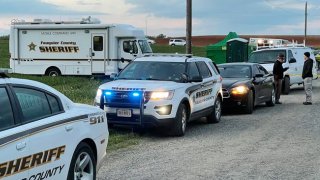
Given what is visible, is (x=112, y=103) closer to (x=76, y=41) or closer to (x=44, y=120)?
(x=44, y=120)

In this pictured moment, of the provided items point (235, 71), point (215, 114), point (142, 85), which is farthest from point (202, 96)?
point (235, 71)

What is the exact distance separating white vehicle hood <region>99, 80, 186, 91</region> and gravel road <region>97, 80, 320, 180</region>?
3.49 feet

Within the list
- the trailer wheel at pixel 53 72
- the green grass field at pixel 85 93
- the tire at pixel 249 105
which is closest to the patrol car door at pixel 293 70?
the tire at pixel 249 105

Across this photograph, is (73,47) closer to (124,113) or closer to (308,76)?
(308,76)

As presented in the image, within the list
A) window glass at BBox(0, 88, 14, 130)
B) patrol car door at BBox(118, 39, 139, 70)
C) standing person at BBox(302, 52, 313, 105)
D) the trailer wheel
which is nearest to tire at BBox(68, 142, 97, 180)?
window glass at BBox(0, 88, 14, 130)

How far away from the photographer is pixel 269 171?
7.82m

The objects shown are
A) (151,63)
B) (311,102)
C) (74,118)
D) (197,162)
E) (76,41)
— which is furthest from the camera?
(76,41)

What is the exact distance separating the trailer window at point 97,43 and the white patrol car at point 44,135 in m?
20.0

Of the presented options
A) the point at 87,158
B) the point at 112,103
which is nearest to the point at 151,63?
the point at 112,103

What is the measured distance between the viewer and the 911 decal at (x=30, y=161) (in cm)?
450

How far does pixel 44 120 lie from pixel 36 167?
0.55 meters

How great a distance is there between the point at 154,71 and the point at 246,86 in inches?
166

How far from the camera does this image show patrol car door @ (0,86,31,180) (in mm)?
4496

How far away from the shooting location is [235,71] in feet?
55.1
